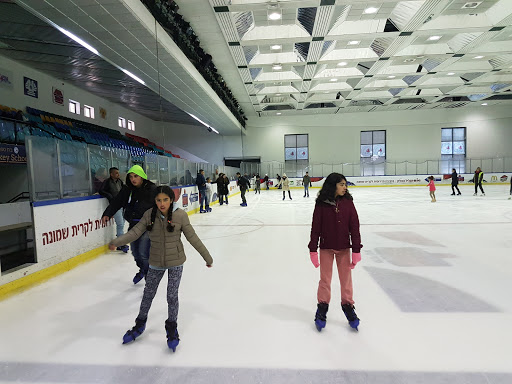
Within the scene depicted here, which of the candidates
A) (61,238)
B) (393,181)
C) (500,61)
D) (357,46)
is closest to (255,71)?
(357,46)

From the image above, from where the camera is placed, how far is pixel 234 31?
31.6ft

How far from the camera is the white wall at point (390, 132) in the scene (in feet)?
82.4

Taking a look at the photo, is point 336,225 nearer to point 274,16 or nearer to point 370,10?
point 274,16

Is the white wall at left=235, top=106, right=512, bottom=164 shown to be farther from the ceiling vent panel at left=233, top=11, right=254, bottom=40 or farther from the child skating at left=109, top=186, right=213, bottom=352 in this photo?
the child skating at left=109, top=186, right=213, bottom=352

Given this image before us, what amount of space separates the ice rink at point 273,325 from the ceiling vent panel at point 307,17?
7316mm

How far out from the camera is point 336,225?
2.46m

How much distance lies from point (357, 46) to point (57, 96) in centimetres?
1250

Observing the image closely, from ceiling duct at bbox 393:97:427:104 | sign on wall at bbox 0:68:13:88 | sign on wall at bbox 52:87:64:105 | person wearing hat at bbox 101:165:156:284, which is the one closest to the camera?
person wearing hat at bbox 101:165:156:284

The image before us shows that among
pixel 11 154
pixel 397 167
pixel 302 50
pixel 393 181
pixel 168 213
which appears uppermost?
pixel 302 50

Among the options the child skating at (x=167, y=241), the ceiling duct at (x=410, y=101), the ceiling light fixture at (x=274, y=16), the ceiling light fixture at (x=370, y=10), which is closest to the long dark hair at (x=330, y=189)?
the child skating at (x=167, y=241)

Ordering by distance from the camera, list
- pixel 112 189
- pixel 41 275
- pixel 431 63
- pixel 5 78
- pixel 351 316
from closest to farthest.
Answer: pixel 351 316 → pixel 41 275 → pixel 112 189 → pixel 5 78 → pixel 431 63

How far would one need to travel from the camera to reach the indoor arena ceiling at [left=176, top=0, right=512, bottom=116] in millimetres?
8852

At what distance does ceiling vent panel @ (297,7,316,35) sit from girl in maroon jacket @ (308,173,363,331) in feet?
26.5

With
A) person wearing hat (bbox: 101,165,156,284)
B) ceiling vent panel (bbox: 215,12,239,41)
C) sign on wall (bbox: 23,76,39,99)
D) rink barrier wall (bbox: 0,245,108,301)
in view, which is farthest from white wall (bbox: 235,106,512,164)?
person wearing hat (bbox: 101,165,156,284)
